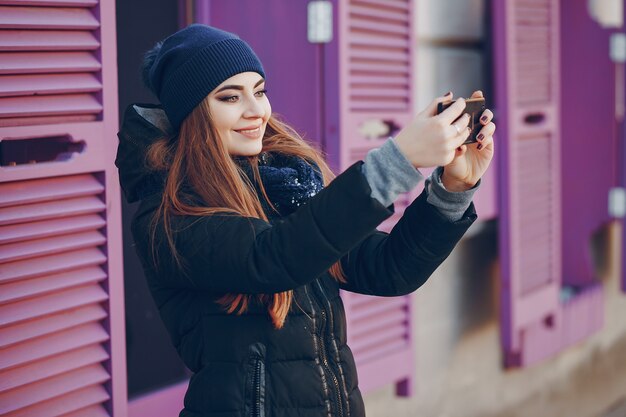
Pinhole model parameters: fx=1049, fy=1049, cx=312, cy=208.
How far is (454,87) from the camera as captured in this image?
4680 millimetres

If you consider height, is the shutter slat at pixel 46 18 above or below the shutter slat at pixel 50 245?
above

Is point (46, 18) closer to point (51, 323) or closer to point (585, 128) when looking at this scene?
point (51, 323)

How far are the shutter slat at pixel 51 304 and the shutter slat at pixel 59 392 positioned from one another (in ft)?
0.50

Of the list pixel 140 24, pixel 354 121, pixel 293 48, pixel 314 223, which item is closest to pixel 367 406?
pixel 354 121

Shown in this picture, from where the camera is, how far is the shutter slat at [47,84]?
2.35 meters

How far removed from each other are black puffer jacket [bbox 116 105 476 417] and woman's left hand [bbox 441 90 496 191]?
7 cm

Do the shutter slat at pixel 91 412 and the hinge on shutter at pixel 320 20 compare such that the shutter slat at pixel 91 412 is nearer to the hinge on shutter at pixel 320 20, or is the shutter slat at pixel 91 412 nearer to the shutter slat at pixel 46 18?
the shutter slat at pixel 46 18

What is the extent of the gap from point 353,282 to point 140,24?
1430 millimetres

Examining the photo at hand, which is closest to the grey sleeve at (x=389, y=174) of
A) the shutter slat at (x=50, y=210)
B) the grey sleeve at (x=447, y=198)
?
the grey sleeve at (x=447, y=198)

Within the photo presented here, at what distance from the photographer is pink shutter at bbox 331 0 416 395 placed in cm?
349


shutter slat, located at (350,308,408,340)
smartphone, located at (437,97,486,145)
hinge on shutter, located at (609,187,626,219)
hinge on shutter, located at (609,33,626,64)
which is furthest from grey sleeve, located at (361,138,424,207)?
hinge on shutter, located at (609,33,626,64)

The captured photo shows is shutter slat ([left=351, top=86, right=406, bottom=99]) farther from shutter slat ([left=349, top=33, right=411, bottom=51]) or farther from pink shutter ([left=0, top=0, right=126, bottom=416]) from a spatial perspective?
pink shutter ([left=0, top=0, right=126, bottom=416])

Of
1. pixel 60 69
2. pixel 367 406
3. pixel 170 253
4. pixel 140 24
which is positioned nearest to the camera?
pixel 170 253

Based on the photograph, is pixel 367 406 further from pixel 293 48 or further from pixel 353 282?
pixel 353 282
